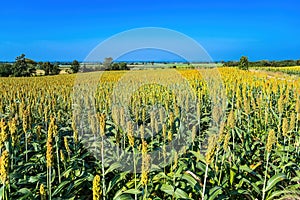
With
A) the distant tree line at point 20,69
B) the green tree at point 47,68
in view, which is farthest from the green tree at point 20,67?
the green tree at point 47,68

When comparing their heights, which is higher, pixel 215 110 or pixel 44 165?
pixel 215 110

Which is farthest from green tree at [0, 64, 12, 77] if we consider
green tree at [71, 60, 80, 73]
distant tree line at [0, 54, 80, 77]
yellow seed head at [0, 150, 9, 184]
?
yellow seed head at [0, 150, 9, 184]

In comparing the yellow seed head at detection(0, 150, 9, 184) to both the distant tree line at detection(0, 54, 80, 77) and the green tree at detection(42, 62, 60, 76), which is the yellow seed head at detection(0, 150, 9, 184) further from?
the green tree at detection(42, 62, 60, 76)

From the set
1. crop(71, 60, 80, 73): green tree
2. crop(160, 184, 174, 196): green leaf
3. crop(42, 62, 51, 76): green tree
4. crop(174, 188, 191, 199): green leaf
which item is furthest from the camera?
crop(42, 62, 51, 76): green tree

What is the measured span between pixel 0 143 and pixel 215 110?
273 cm

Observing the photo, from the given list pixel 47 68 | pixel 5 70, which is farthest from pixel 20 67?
pixel 47 68

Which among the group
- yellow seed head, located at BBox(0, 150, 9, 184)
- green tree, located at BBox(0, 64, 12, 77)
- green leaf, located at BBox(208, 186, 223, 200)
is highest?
green tree, located at BBox(0, 64, 12, 77)

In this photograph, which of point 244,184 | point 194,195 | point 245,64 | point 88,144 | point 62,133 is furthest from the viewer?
point 245,64

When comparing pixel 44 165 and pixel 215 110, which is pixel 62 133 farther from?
pixel 215 110

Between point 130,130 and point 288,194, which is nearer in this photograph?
point 130,130

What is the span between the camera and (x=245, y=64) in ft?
164

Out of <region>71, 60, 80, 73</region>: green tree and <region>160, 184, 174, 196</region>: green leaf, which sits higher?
<region>71, 60, 80, 73</region>: green tree

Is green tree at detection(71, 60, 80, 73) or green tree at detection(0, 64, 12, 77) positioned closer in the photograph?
green tree at detection(0, 64, 12, 77)

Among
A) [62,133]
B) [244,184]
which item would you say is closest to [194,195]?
[244,184]
